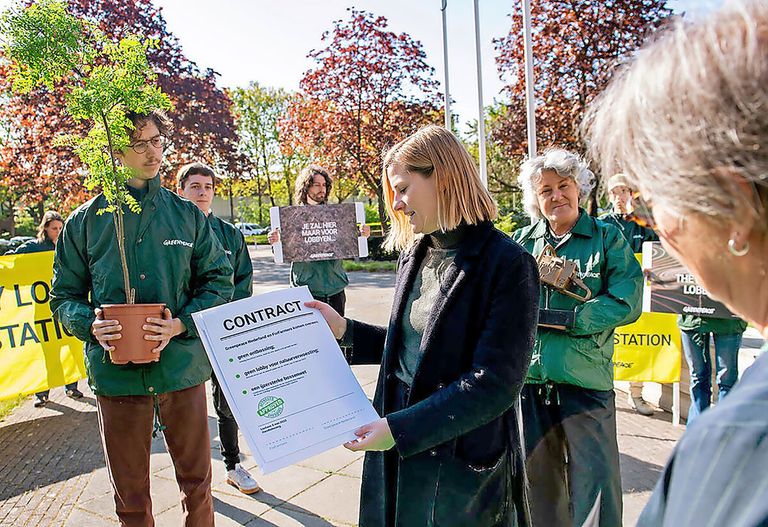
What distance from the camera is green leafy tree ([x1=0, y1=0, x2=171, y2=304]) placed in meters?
2.44

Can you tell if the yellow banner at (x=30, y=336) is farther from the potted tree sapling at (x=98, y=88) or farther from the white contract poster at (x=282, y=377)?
the white contract poster at (x=282, y=377)

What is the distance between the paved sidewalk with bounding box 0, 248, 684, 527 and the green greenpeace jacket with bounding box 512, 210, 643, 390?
1.34 m

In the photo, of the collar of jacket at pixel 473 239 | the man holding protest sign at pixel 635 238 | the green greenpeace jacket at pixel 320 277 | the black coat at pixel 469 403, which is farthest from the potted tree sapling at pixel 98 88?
the man holding protest sign at pixel 635 238

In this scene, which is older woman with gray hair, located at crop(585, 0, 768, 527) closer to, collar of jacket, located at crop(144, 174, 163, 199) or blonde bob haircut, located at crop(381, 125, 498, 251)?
blonde bob haircut, located at crop(381, 125, 498, 251)

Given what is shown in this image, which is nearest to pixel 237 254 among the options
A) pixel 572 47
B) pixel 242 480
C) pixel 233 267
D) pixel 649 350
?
pixel 233 267

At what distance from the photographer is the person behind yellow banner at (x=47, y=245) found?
6473mm

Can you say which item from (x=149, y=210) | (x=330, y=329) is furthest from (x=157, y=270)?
(x=330, y=329)

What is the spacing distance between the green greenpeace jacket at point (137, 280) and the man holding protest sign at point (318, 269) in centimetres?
251

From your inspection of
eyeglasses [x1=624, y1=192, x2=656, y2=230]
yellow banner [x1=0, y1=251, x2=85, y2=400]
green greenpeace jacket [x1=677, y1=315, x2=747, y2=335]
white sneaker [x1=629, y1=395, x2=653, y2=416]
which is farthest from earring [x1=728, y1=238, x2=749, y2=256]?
yellow banner [x1=0, y1=251, x2=85, y2=400]

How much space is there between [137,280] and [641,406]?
485 centimetres

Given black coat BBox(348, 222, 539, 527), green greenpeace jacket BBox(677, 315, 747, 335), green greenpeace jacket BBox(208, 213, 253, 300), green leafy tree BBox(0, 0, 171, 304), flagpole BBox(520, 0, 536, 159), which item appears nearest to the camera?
black coat BBox(348, 222, 539, 527)

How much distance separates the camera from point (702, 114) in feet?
2.58

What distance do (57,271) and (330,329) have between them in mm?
1528

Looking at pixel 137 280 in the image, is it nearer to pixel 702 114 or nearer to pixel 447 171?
pixel 447 171
